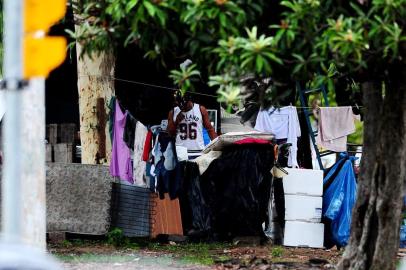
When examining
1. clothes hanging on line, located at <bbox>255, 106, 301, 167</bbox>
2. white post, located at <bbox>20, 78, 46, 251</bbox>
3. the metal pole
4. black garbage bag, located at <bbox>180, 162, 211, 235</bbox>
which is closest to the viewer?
the metal pole

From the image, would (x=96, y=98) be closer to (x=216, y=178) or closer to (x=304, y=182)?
(x=216, y=178)

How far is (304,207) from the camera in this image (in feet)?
43.0

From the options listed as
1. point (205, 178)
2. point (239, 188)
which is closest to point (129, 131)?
point (205, 178)

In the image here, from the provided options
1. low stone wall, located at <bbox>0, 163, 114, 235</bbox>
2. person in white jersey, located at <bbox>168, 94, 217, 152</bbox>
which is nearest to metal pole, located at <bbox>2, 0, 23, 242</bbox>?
low stone wall, located at <bbox>0, 163, 114, 235</bbox>

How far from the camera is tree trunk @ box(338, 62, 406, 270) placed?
9195 millimetres

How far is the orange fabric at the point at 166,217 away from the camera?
13.4 metres

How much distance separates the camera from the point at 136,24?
7848 millimetres

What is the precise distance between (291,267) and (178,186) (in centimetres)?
257

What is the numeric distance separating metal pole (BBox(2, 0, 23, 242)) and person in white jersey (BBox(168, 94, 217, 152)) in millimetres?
8769

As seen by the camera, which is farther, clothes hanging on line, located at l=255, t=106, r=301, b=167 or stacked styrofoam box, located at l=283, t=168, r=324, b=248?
clothes hanging on line, located at l=255, t=106, r=301, b=167

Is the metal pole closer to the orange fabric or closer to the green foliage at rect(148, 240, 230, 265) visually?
the green foliage at rect(148, 240, 230, 265)

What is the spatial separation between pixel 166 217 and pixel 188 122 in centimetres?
155

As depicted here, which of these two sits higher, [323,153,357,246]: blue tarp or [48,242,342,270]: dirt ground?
[323,153,357,246]: blue tarp

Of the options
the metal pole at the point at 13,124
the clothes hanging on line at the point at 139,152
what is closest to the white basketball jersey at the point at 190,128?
the clothes hanging on line at the point at 139,152
